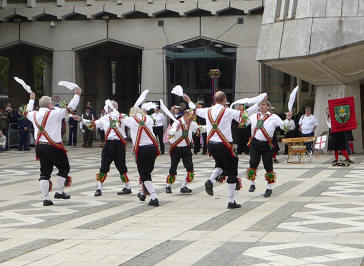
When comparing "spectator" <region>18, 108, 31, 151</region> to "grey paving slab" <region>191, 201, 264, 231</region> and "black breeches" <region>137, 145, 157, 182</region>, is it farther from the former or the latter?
"grey paving slab" <region>191, 201, 264, 231</region>

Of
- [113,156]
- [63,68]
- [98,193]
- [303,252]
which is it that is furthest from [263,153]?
[63,68]

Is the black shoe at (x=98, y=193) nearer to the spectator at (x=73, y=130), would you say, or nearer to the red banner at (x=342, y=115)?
the red banner at (x=342, y=115)

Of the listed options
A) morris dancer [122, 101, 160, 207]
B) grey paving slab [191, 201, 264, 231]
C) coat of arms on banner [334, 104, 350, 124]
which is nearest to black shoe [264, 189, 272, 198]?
grey paving slab [191, 201, 264, 231]

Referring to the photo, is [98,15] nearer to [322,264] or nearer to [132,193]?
[132,193]

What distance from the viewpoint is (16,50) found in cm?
4419

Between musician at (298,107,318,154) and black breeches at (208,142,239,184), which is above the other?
musician at (298,107,318,154)

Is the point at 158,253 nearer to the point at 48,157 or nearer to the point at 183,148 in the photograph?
the point at 48,157

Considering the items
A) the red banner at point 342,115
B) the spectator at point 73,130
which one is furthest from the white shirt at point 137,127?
the spectator at point 73,130

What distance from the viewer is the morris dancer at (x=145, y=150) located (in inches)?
547

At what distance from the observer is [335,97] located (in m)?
28.9

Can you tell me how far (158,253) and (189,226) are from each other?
83.4 inches

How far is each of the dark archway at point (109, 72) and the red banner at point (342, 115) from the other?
18.3 meters

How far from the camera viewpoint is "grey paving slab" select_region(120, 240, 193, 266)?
865 cm

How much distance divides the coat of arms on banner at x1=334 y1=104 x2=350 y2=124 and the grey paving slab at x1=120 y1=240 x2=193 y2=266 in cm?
1453
